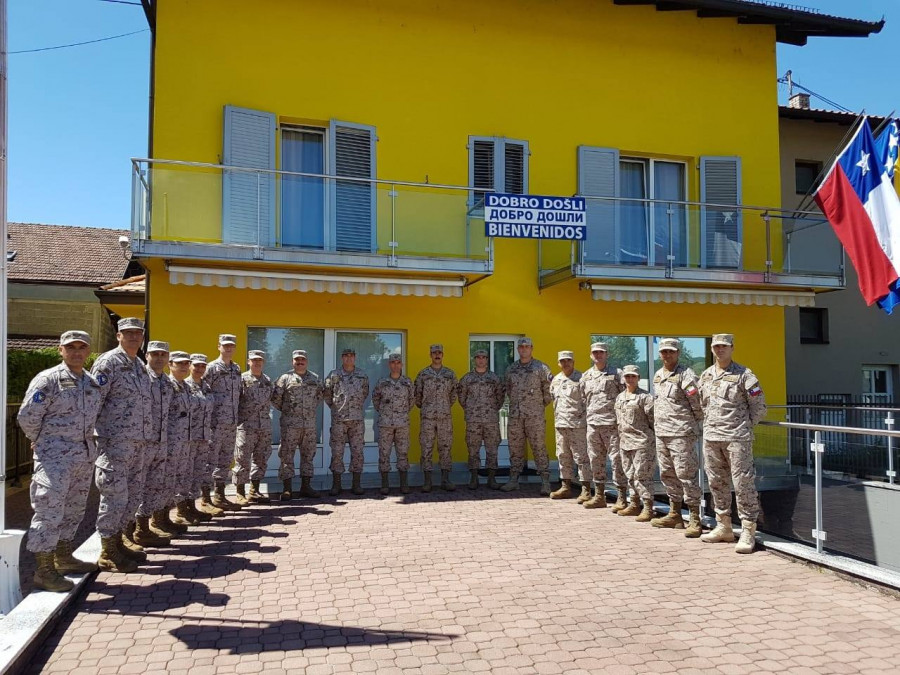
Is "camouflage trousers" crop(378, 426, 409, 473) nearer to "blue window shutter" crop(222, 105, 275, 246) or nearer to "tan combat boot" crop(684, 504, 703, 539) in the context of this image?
"blue window shutter" crop(222, 105, 275, 246)

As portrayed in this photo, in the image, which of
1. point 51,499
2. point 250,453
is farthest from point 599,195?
point 51,499

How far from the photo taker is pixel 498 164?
12.2 metres

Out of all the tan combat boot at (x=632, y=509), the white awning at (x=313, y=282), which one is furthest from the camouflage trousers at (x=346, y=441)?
the tan combat boot at (x=632, y=509)

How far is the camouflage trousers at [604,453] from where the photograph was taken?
8.67 m

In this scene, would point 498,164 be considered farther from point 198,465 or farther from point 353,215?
point 198,465

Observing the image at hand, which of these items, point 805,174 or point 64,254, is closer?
point 805,174

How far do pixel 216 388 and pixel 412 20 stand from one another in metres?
7.55

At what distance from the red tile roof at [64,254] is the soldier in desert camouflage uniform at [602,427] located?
20667mm

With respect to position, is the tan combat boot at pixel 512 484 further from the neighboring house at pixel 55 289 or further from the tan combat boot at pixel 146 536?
the neighboring house at pixel 55 289

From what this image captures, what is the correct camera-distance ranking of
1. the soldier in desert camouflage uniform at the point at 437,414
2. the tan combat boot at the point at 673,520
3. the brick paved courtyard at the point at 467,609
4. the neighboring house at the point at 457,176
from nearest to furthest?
the brick paved courtyard at the point at 467,609
the tan combat boot at the point at 673,520
the soldier in desert camouflage uniform at the point at 437,414
the neighboring house at the point at 457,176

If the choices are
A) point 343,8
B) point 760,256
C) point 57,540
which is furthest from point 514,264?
point 57,540

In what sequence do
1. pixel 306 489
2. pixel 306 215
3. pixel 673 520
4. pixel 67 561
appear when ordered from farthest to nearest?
pixel 306 215 < pixel 306 489 < pixel 673 520 < pixel 67 561

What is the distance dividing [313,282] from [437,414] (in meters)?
2.76

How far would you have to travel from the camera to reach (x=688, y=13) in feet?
44.2
